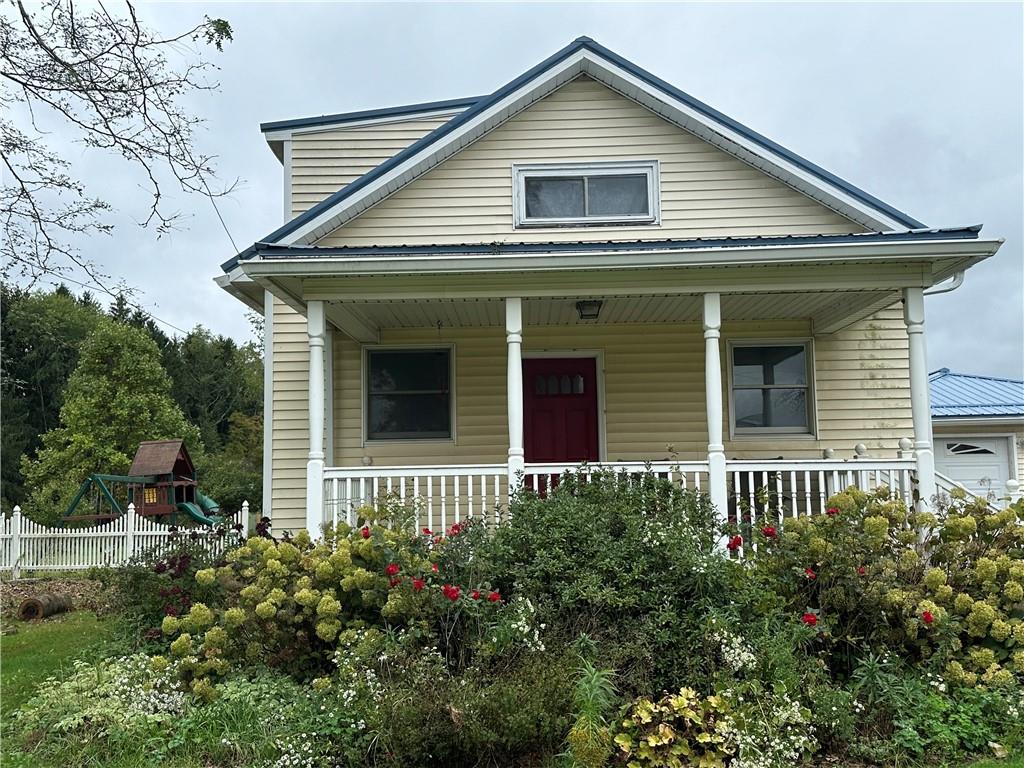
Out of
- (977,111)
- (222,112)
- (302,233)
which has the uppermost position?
(977,111)

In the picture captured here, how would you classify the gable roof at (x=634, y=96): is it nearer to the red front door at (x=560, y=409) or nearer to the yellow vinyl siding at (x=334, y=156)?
the yellow vinyl siding at (x=334, y=156)

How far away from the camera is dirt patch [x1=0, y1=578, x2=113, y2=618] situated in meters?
11.3

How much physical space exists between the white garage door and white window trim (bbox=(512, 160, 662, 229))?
37.8ft

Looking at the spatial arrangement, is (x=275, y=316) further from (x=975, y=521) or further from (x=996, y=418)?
(x=996, y=418)

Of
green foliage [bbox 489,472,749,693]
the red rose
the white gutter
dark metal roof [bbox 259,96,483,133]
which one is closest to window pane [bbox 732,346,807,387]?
the white gutter

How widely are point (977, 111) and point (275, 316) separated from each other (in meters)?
22.3

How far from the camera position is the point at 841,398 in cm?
974

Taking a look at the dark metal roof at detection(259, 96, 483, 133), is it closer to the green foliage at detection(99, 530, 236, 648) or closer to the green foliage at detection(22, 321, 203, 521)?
the green foliage at detection(99, 530, 236, 648)

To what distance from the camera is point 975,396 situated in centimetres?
1822

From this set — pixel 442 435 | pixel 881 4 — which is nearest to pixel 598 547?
pixel 442 435

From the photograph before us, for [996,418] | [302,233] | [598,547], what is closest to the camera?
[598,547]

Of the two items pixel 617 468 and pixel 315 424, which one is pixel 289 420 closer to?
pixel 315 424

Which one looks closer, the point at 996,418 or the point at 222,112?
the point at 222,112

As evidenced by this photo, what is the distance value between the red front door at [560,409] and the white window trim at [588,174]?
174 centimetres
